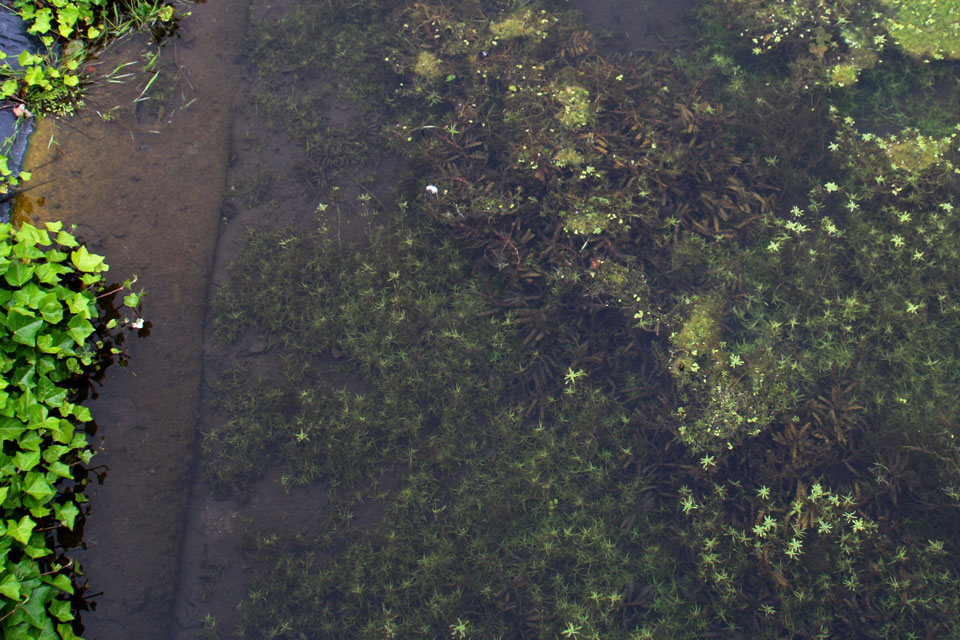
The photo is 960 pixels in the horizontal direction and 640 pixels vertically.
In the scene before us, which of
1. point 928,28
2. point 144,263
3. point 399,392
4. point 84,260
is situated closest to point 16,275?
point 84,260

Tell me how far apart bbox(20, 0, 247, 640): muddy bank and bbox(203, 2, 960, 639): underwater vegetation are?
16.9 inches

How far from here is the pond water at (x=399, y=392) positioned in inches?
189

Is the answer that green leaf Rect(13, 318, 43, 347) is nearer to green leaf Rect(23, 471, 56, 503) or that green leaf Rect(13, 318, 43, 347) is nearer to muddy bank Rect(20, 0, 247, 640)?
green leaf Rect(23, 471, 56, 503)

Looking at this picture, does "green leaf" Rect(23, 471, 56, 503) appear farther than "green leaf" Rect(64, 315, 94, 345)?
No

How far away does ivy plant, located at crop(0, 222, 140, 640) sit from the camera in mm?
2832

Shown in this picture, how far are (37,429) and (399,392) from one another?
2.87 metres

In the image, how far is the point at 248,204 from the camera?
18.9 feet

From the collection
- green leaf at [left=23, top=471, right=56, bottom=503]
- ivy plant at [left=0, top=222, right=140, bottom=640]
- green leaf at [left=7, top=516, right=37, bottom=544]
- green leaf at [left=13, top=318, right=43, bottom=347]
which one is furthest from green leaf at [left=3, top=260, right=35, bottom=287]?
green leaf at [left=7, top=516, right=37, bottom=544]

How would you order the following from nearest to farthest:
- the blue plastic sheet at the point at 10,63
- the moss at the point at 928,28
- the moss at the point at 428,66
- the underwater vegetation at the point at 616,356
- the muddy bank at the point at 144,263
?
the blue plastic sheet at the point at 10,63 → the muddy bank at the point at 144,263 → the underwater vegetation at the point at 616,356 → the moss at the point at 928,28 → the moss at the point at 428,66

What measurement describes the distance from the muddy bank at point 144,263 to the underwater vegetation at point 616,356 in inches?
16.9

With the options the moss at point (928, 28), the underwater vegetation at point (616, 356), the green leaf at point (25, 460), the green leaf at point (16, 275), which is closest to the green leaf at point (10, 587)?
the green leaf at point (25, 460)

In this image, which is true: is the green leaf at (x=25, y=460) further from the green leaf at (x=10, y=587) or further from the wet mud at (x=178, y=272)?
the wet mud at (x=178, y=272)

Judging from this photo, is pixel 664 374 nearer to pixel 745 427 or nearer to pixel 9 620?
pixel 745 427

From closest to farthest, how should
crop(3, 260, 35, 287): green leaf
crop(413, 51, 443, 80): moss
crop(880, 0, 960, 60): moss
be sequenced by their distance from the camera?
crop(3, 260, 35, 287): green leaf → crop(880, 0, 960, 60): moss → crop(413, 51, 443, 80): moss
